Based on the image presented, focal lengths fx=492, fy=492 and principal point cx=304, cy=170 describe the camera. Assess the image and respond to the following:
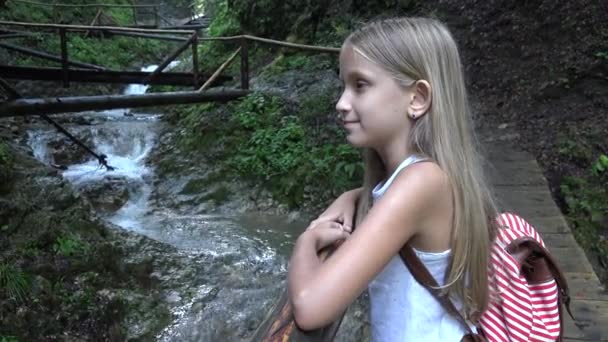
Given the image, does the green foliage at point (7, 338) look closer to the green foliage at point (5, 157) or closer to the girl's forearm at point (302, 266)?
the green foliage at point (5, 157)

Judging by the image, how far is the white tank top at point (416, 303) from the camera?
1.07 meters

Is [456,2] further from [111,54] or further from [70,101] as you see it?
[111,54]

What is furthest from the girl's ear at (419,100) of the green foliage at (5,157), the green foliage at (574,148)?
the green foliage at (5,157)

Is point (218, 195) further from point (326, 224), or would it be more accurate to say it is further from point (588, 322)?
point (326, 224)

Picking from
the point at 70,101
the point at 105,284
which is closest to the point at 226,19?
the point at 70,101

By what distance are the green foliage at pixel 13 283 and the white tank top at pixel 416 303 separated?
3.58 m

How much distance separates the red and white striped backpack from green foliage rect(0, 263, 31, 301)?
375cm

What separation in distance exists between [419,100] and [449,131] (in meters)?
0.10

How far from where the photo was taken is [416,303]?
107 cm

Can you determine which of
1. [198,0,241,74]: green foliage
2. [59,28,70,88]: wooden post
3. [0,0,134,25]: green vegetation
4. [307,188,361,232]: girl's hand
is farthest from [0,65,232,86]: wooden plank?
[0,0,134,25]: green vegetation

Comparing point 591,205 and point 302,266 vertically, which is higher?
point 302,266

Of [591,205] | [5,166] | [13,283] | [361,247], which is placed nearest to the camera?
[361,247]

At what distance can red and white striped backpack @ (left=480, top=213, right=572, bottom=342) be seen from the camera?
104 cm

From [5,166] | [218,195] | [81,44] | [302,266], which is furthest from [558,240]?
[81,44]
